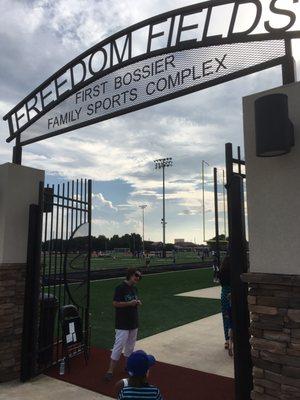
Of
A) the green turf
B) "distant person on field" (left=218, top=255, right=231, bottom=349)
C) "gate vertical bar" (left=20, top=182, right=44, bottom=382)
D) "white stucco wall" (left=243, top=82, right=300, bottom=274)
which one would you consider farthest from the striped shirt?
the green turf

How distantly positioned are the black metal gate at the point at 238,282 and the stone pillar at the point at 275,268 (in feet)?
1.20

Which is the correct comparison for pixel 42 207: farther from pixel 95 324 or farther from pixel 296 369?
pixel 95 324

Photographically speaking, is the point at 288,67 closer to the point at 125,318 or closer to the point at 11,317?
the point at 125,318

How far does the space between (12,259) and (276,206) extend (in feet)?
13.5

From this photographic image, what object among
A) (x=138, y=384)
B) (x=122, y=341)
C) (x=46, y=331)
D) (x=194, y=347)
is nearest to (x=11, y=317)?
(x=46, y=331)

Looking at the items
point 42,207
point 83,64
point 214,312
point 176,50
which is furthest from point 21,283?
point 214,312

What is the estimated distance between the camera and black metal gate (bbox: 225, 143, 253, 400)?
12.8 feet

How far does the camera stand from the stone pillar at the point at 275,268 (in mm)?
3314

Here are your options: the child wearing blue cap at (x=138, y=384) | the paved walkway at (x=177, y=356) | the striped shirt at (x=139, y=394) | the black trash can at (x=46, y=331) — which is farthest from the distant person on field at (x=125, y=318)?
the striped shirt at (x=139, y=394)

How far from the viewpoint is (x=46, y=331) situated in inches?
247

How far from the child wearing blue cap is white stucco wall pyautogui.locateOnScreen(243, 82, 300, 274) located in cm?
149

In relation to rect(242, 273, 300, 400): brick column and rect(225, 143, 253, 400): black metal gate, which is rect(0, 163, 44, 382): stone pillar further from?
rect(242, 273, 300, 400): brick column

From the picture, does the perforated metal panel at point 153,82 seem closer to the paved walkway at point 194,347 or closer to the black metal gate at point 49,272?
the black metal gate at point 49,272

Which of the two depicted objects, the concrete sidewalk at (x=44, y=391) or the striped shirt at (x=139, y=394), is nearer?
the striped shirt at (x=139, y=394)
